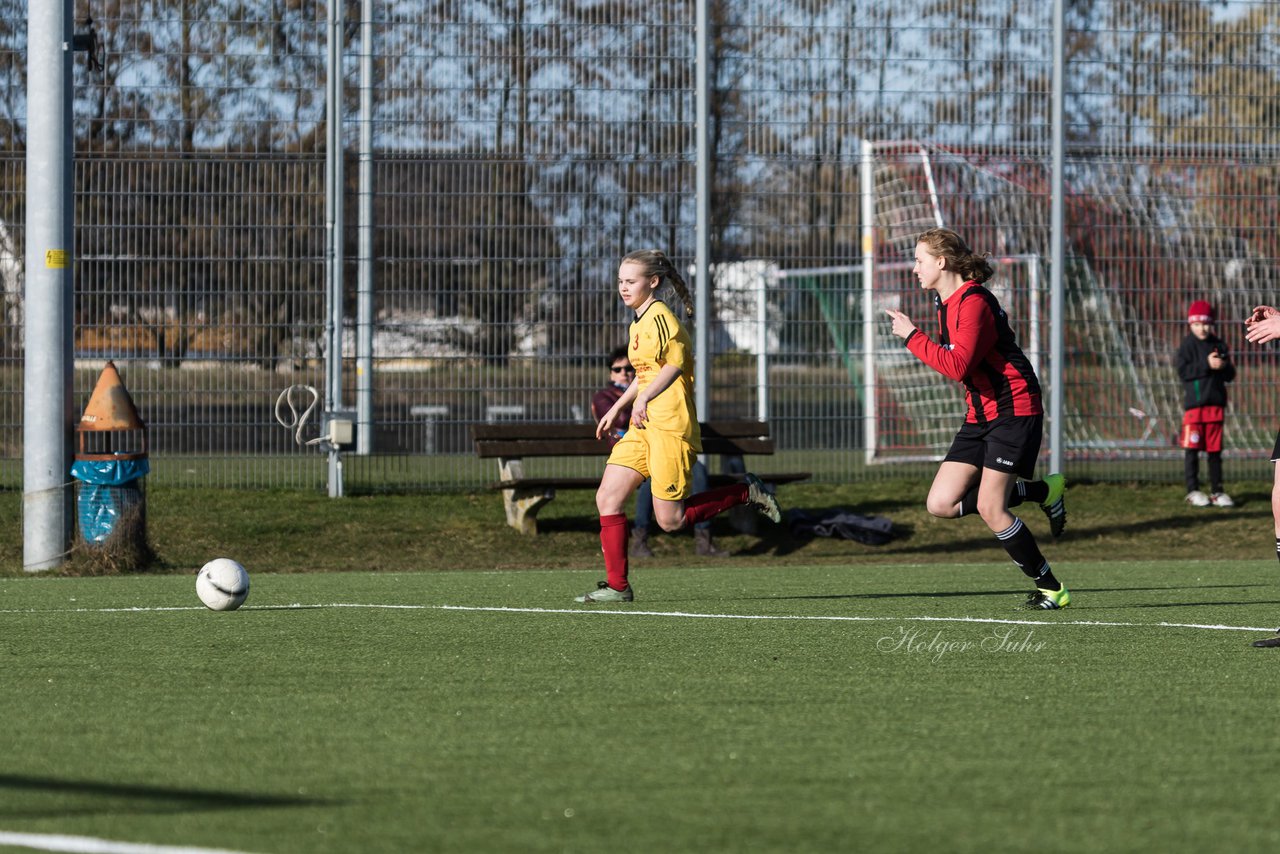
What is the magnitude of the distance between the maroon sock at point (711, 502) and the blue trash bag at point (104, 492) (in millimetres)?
4525

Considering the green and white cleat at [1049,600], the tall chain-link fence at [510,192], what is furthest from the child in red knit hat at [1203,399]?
the green and white cleat at [1049,600]

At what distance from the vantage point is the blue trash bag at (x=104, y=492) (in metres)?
11.8

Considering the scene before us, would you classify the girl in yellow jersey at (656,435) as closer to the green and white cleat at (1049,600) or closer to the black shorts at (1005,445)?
the black shorts at (1005,445)

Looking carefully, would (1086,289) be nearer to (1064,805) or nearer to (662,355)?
(662,355)

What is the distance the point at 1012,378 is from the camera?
8367mm

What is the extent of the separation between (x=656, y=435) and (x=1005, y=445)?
5.72 feet

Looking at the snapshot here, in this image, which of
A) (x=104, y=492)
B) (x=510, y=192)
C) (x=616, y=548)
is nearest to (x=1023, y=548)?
(x=616, y=548)

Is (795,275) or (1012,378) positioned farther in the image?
(795,275)

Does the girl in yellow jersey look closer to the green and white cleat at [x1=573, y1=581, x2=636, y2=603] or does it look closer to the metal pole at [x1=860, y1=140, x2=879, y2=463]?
the green and white cleat at [x1=573, y1=581, x2=636, y2=603]

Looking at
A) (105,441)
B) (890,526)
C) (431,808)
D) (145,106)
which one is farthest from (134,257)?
(431,808)

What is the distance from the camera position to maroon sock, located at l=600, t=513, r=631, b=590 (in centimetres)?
910

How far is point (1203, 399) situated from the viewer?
1546 cm

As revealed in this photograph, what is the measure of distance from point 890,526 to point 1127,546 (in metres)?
1.90

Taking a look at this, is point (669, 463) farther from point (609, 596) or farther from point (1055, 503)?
point (1055, 503)
